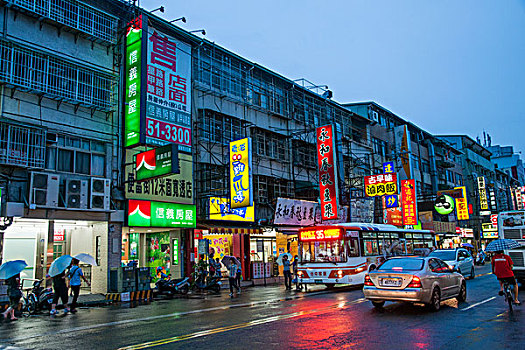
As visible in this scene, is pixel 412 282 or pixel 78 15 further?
pixel 78 15

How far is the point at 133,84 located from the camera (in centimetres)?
2083

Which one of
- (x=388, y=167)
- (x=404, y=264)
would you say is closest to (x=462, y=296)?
(x=404, y=264)

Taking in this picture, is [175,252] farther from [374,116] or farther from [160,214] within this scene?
[374,116]

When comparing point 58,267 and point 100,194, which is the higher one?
point 100,194

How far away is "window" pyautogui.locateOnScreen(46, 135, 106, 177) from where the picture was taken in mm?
19109

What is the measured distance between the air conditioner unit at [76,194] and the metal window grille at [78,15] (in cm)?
691

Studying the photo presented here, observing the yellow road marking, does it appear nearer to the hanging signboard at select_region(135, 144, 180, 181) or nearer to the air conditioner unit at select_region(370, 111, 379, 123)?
the hanging signboard at select_region(135, 144, 180, 181)

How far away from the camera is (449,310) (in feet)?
39.0

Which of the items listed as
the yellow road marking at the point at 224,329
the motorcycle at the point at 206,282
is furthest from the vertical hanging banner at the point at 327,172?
the yellow road marking at the point at 224,329

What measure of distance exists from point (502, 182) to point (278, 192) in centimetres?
6641

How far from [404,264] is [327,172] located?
54.2ft

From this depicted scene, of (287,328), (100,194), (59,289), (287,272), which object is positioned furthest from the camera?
(287,272)

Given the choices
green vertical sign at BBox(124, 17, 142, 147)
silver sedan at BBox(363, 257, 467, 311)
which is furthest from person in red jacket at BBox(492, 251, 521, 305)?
green vertical sign at BBox(124, 17, 142, 147)

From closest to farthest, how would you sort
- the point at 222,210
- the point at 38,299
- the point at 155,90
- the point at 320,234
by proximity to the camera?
the point at 38,299
the point at 320,234
the point at 155,90
the point at 222,210
